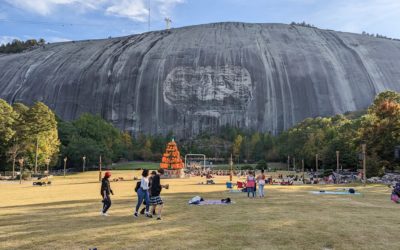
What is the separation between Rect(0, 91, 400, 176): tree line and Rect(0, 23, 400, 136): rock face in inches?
324

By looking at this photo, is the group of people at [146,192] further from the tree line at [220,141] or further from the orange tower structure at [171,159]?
the orange tower structure at [171,159]

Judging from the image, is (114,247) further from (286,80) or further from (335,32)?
(335,32)

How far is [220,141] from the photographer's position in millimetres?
120750

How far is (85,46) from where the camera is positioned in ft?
531

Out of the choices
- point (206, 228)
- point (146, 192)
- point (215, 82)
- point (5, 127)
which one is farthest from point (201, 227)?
point (215, 82)

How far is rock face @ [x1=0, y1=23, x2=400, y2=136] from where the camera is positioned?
5044 inches

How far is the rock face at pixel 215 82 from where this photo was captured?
12812cm

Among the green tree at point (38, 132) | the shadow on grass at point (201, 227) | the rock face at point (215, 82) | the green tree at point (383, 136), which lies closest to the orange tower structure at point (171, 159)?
the green tree at point (38, 132)

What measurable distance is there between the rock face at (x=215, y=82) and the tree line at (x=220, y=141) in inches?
324

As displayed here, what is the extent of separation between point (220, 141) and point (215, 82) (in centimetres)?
2139

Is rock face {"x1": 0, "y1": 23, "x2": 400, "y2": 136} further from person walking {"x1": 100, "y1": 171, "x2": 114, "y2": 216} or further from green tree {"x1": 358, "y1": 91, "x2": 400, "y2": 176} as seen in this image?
person walking {"x1": 100, "y1": 171, "x2": 114, "y2": 216}

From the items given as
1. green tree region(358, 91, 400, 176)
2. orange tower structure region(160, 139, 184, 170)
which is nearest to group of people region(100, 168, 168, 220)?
green tree region(358, 91, 400, 176)

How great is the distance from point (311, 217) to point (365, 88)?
411 feet

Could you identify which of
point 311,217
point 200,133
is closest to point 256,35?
point 200,133
